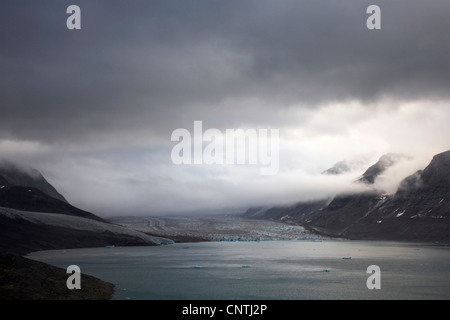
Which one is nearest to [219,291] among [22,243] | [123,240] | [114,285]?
[114,285]

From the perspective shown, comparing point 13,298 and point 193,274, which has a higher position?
point 13,298

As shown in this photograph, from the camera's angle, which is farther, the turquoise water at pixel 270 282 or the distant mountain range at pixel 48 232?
the distant mountain range at pixel 48 232

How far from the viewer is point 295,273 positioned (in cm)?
8019

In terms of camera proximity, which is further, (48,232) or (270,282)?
(48,232)

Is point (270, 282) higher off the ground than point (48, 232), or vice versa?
point (270, 282)

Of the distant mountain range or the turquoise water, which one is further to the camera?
the distant mountain range
